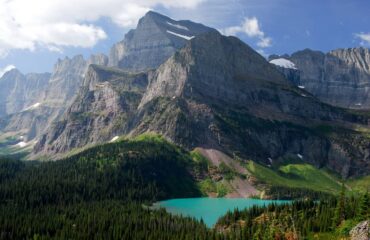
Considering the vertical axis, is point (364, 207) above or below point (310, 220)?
above

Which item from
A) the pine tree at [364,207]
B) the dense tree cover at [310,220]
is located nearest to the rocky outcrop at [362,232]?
the dense tree cover at [310,220]

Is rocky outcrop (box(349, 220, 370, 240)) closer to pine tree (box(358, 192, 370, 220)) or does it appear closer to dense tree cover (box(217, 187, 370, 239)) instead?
dense tree cover (box(217, 187, 370, 239))

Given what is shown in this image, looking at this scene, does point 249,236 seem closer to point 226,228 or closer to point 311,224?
point 311,224

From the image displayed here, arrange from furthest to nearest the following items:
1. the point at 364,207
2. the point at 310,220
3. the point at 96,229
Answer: the point at 96,229 < the point at 310,220 < the point at 364,207

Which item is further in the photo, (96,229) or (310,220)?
(96,229)

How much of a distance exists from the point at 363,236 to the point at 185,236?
318ft

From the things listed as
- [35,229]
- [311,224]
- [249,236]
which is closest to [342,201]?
[311,224]

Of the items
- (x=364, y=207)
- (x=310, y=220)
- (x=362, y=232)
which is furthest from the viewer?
(x=310, y=220)

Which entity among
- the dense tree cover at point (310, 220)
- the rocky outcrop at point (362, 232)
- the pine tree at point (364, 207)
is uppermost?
the pine tree at point (364, 207)

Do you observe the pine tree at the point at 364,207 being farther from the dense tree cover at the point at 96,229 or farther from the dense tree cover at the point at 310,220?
the dense tree cover at the point at 96,229

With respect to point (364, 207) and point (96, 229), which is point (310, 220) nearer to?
point (364, 207)

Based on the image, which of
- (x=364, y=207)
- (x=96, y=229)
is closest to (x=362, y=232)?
(x=364, y=207)

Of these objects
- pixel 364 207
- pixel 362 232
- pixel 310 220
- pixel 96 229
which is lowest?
pixel 96 229

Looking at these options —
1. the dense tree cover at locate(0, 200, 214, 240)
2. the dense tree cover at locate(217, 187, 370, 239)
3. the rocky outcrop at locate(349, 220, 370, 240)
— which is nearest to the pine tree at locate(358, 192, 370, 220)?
the dense tree cover at locate(217, 187, 370, 239)
